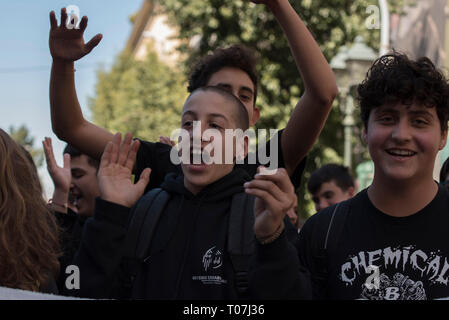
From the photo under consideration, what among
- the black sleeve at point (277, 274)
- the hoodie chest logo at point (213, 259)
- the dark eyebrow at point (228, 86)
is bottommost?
the black sleeve at point (277, 274)

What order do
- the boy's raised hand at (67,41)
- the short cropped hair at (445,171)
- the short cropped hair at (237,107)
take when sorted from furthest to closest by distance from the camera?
the short cropped hair at (445,171)
the short cropped hair at (237,107)
the boy's raised hand at (67,41)

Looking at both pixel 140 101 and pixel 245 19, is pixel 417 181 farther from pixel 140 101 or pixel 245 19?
pixel 140 101

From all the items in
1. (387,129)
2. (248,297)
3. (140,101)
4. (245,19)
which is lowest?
(248,297)

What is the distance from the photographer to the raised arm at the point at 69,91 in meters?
2.71

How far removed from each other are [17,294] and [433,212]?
1.47m

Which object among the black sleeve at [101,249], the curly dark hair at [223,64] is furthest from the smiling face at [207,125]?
the curly dark hair at [223,64]

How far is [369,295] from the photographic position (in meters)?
2.34

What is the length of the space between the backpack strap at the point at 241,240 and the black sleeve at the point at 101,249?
40 centimetres

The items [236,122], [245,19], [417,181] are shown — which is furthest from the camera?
[245,19]

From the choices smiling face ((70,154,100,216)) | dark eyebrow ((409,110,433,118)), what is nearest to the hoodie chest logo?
dark eyebrow ((409,110,433,118))

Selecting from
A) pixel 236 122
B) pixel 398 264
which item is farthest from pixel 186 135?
pixel 398 264

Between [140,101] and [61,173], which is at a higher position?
[140,101]

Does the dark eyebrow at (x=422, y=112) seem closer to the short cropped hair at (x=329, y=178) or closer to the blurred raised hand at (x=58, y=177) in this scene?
the blurred raised hand at (x=58, y=177)

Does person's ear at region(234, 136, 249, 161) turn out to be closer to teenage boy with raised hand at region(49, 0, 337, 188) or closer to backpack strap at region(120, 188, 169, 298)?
teenage boy with raised hand at region(49, 0, 337, 188)
